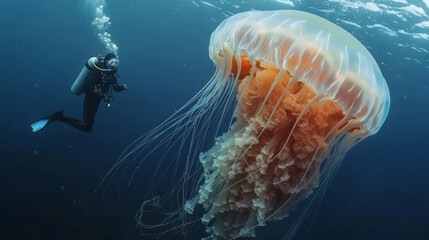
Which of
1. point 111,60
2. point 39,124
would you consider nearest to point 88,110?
point 39,124

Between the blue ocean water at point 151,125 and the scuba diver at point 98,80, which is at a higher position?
the scuba diver at point 98,80

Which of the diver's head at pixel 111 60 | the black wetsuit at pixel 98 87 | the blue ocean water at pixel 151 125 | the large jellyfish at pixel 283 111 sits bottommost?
the blue ocean water at pixel 151 125

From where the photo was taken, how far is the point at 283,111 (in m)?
2.62

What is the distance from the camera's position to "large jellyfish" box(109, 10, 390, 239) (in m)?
2.27

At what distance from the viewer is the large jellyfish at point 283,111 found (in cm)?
227

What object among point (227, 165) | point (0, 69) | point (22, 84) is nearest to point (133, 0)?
point (22, 84)

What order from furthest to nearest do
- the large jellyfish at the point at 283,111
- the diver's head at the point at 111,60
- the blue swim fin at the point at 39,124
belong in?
the blue swim fin at the point at 39,124
the diver's head at the point at 111,60
the large jellyfish at the point at 283,111

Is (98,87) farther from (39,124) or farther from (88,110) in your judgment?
(39,124)

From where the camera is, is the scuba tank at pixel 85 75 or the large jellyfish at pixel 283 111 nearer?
the large jellyfish at pixel 283 111

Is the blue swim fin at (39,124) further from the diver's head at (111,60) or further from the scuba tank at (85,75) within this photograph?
the diver's head at (111,60)

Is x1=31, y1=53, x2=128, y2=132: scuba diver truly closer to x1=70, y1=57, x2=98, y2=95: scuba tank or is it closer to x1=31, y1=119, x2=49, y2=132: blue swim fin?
x1=70, y1=57, x2=98, y2=95: scuba tank

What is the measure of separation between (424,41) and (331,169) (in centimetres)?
1362

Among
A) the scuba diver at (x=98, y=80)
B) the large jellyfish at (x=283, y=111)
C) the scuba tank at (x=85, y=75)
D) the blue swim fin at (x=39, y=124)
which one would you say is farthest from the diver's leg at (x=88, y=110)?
the large jellyfish at (x=283, y=111)

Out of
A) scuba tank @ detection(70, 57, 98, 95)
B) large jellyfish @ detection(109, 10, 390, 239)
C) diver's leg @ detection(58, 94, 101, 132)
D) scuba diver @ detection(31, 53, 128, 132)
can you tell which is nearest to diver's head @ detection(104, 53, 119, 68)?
scuba diver @ detection(31, 53, 128, 132)
